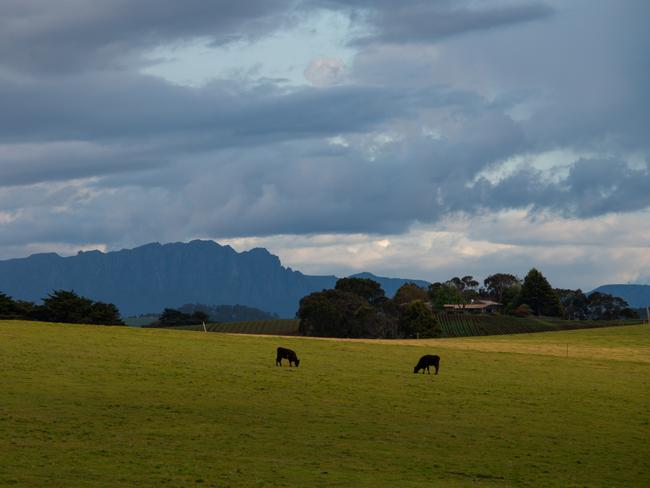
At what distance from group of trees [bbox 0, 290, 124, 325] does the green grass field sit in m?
20.2

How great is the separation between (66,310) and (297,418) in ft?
186

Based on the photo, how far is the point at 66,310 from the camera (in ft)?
306

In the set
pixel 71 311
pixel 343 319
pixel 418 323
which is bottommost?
pixel 71 311

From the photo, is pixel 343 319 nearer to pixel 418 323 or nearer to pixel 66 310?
pixel 418 323

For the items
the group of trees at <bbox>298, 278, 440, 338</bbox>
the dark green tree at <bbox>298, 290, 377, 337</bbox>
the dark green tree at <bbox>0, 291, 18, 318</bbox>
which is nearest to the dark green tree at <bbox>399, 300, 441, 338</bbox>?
the group of trees at <bbox>298, 278, 440, 338</bbox>

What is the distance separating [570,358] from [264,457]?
5469cm

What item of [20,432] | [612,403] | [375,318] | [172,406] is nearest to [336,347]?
[612,403]

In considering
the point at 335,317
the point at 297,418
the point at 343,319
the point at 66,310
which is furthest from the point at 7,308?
the point at 343,319

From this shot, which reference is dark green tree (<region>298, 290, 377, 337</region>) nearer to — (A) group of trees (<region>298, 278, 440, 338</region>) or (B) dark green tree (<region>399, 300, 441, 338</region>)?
(A) group of trees (<region>298, 278, 440, 338</region>)

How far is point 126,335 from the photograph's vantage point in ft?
245

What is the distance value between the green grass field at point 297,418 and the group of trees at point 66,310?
796 inches

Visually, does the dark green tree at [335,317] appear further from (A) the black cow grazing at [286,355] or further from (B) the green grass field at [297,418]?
(A) the black cow grazing at [286,355]

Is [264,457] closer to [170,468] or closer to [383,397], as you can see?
[170,468]

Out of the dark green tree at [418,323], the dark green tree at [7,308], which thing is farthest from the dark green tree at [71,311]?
the dark green tree at [418,323]
